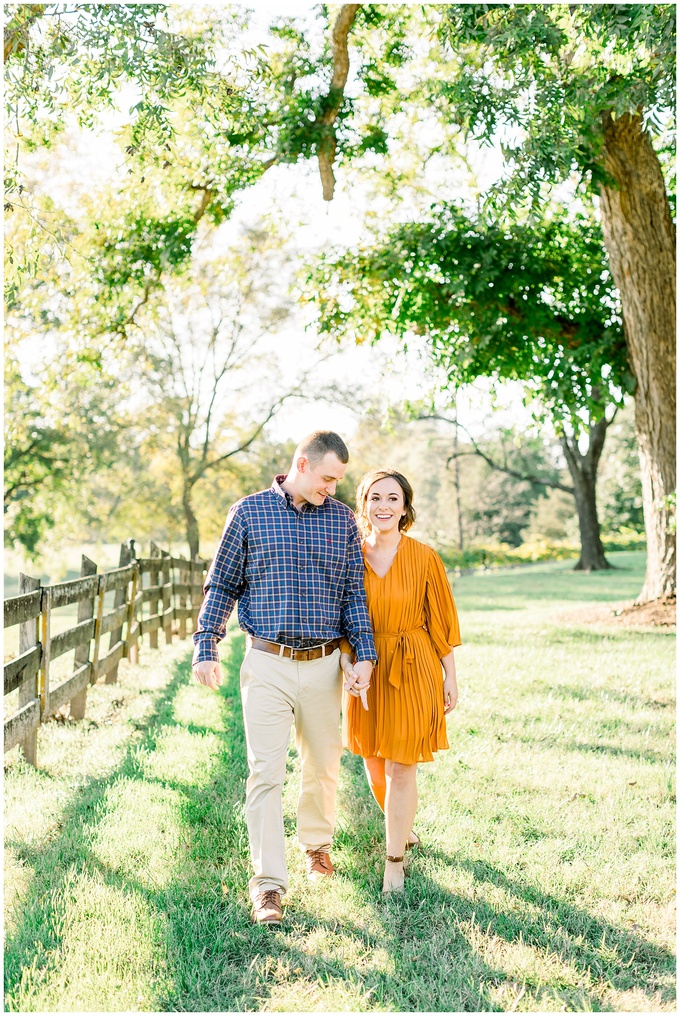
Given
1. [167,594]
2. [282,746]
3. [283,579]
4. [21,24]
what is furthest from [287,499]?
[167,594]

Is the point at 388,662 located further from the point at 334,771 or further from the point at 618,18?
the point at 618,18

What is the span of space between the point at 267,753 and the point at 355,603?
0.78 metres

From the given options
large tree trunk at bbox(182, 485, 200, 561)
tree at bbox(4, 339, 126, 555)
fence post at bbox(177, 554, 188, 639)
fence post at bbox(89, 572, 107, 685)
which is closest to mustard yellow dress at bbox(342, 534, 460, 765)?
fence post at bbox(89, 572, 107, 685)

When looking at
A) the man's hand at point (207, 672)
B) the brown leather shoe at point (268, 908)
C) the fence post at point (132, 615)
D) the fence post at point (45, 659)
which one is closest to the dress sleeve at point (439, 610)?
the man's hand at point (207, 672)

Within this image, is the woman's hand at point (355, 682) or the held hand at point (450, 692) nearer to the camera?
the woman's hand at point (355, 682)

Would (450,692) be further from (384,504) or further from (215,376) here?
(215,376)

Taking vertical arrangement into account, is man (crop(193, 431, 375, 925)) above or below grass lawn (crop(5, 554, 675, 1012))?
above

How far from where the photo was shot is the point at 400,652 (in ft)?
13.3

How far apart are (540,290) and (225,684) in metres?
7.20

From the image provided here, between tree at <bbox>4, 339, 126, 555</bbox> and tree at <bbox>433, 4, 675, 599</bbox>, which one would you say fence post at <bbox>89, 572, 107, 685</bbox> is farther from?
tree at <bbox>4, 339, 126, 555</bbox>

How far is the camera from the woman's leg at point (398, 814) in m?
3.85

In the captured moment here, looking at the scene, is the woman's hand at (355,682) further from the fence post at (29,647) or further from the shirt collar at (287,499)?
the fence post at (29,647)

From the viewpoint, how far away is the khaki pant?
12.2 feet

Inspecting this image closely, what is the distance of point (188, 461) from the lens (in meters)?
26.5
